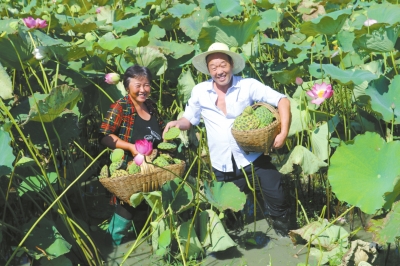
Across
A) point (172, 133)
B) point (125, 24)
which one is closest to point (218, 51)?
point (172, 133)

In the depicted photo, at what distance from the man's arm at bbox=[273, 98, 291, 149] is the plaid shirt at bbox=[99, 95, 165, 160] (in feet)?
2.48

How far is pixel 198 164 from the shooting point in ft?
10.6

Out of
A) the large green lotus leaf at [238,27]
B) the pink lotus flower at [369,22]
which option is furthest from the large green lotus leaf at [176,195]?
the pink lotus flower at [369,22]

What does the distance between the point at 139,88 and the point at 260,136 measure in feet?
2.28

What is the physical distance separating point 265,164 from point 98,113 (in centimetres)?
141

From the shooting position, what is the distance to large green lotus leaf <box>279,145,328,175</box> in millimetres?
3379

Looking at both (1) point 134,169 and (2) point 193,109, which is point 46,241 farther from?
(2) point 193,109

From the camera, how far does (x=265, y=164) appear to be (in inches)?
136

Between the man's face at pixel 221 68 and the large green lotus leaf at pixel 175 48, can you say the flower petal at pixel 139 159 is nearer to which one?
the man's face at pixel 221 68

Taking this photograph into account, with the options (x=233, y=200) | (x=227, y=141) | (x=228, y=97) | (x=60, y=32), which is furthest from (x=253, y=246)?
(x=60, y=32)

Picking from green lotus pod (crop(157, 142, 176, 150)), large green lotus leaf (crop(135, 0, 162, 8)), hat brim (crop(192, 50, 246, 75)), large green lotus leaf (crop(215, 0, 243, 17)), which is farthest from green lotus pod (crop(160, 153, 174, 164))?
large green lotus leaf (crop(135, 0, 162, 8))

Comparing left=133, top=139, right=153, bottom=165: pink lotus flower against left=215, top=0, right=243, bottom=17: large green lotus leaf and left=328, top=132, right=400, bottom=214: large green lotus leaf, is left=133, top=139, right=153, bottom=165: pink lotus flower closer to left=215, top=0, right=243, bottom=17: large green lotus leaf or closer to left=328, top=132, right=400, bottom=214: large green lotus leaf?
left=328, top=132, right=400, bottom=214: large green lotus leaf

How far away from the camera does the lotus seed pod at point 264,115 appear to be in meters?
3.17

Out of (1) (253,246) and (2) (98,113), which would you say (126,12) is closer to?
(2) (98,113)
